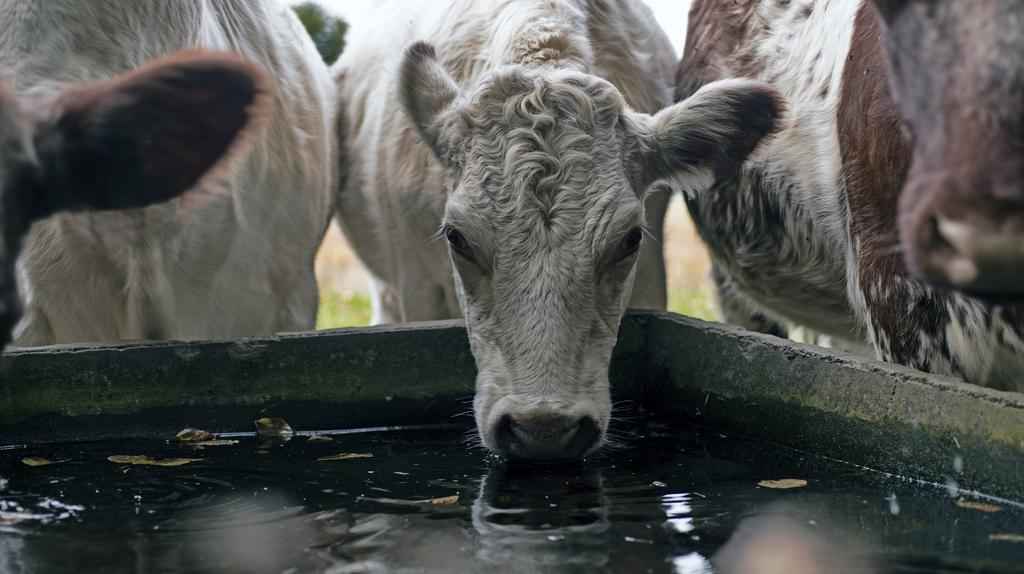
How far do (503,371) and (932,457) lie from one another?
4.53 ft

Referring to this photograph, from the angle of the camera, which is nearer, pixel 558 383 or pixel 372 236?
pixel 558 383

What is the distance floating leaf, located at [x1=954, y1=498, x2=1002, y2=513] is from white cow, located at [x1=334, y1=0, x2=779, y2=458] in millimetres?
1153

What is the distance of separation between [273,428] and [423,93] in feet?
4.63

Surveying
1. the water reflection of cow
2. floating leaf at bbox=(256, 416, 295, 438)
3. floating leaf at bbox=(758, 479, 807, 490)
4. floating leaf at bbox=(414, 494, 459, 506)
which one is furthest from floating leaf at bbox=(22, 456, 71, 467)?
floating leaf at bbox=(758, 479, 807, 490)

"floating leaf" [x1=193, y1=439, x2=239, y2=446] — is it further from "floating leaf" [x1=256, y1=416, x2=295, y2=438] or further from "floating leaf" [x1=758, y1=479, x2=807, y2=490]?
"floating leaf" [x1=758, y1=479, x2=807, y2=490]

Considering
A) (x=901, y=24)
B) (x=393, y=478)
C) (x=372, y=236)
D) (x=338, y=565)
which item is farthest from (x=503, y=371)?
(x=372, y=236)

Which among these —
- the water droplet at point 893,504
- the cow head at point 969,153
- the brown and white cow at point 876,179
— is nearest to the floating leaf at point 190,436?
the brown and white cow at point 876,179

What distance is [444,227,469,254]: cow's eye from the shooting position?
15.8 ft

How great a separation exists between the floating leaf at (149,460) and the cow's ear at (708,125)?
6.27 feet

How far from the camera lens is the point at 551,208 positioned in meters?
4.63

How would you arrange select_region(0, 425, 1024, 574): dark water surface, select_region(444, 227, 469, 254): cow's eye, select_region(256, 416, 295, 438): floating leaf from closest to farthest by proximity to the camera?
select_region(0, 425, 1024, 574): dark water surface < select_region(444, 227, 469, 254): cow's eye < select_region(256, 416, 295, 438): floating leaf

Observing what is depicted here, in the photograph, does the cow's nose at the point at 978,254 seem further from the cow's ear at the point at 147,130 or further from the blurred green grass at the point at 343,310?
the blurred green grass at the point at 343,310

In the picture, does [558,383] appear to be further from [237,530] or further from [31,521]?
[31,521]

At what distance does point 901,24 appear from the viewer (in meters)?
3.54
